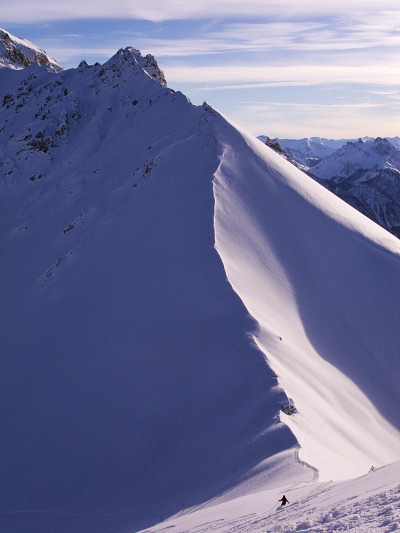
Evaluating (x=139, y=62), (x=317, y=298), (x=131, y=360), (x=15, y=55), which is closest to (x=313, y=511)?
(x=131, y=360)

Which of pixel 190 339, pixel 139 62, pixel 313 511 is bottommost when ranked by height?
pixel 313 511

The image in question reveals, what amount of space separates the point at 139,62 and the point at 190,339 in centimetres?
4440

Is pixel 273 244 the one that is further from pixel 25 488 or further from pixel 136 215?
pixel 25 488

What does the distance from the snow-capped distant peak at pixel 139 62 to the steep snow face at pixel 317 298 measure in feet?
75.7

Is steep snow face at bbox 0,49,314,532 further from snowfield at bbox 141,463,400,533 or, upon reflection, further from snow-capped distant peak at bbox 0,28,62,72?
snow-capped distant peak at bbox 0,28,62,72

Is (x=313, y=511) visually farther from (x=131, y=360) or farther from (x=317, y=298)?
(x=317, y=298)

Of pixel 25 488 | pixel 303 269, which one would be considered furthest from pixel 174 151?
pixel 25 488

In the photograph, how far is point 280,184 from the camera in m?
31.3

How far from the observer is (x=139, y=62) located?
176 feet

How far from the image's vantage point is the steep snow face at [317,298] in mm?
17077

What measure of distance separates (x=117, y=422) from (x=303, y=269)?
43.3ft

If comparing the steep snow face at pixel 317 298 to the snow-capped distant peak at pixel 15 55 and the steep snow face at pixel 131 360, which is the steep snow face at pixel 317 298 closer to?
the steep snow face at pixel 131 360

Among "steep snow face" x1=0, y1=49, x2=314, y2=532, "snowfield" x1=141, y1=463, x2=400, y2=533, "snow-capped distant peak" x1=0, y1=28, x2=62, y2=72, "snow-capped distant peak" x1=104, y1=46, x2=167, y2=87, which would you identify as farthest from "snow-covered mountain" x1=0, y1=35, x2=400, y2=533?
"snow-capped distant peak" x1=0, y1=28, x2=62, y2=72

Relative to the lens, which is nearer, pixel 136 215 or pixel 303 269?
pixel 303 269
